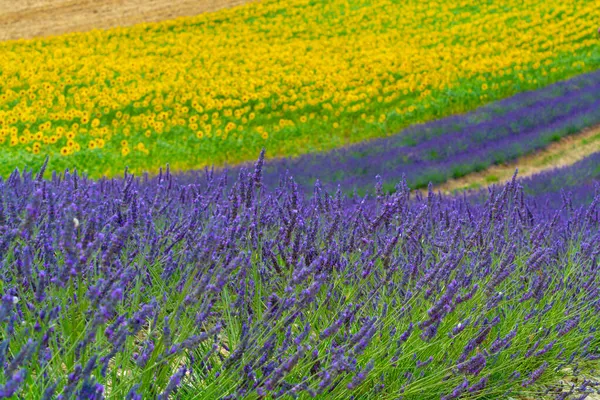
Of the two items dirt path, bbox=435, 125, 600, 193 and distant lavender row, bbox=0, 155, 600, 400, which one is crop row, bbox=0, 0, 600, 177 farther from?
distant lavender row, bbox=0, 155, 600, 400

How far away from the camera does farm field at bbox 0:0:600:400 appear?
1.72 meters

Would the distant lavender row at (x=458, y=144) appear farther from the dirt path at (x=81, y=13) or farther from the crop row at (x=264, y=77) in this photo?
the dirt path at (x=81, y=13)

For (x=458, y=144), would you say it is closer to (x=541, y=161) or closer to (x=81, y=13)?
(x=541, y=161)

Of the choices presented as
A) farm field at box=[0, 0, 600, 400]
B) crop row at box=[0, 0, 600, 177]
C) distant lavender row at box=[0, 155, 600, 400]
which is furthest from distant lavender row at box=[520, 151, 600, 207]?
distant lavender row at box=[0, 155, 600, 400]

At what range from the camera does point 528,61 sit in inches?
578

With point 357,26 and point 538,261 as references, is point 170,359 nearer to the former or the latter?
point 538,261

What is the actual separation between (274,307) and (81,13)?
18792mm

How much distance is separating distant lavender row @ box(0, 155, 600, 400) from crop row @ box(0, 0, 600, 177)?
7.42m

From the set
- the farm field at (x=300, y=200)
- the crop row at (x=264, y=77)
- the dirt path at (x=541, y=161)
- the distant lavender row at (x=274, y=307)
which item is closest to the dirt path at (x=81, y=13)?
the farm field at (x=300, y=200)

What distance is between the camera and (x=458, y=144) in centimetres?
995

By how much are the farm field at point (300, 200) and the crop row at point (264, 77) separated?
0.06 meters

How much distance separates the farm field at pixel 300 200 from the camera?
1.72 meters

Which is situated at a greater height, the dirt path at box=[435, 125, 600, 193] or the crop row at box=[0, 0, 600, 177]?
the crop row at box=[0, 0, 600, 177]

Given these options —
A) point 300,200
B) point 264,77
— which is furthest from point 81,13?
point 300,200
